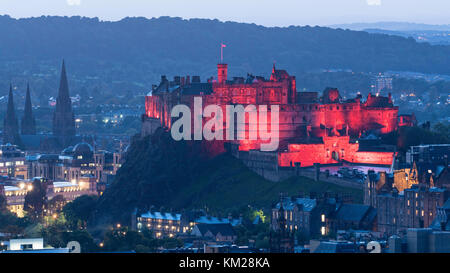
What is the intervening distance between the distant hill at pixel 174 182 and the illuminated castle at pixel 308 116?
9.41ft

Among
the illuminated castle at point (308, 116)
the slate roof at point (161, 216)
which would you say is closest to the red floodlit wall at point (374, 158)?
the illuminated castle at point (308, 116)

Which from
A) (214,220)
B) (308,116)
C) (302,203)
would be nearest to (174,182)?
(308,116)

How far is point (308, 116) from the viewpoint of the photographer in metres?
133

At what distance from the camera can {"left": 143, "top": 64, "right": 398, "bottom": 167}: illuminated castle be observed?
126m

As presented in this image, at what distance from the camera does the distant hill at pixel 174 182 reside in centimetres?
12925

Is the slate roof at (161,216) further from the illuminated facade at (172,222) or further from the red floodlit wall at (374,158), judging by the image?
the red floodlit wall at (374,158)

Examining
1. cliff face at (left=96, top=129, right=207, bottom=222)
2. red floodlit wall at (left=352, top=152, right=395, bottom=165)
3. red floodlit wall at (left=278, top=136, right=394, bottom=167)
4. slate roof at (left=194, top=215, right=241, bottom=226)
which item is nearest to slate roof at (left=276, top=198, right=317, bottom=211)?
slate roof at (left=194, top=215, right=241, bottom=226)

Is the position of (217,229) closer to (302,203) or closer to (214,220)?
(214,220)

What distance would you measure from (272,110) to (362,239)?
→ 47.8 meters

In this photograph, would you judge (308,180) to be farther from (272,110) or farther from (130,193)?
(130,193)

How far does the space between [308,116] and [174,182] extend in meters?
18.5

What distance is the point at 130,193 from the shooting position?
141625mm

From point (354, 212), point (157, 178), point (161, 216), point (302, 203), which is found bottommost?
point (161, 216)
